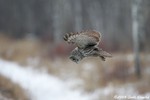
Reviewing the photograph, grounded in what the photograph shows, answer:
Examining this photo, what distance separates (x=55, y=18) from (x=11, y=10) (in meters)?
8.10

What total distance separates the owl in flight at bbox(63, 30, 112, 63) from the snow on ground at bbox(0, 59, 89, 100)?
606 cm

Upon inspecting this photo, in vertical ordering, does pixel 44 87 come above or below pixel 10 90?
above

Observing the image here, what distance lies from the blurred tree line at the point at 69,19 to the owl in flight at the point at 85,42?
1801 cm

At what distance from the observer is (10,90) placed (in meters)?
Result: 15.4

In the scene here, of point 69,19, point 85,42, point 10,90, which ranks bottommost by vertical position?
point 85,42

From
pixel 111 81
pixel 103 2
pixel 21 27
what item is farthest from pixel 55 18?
pixel 111 81

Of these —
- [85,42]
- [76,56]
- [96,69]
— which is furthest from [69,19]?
[85,42]

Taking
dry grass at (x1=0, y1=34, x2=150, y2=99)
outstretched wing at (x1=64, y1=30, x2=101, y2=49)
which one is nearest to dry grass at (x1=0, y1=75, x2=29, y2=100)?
dry grass at (x1=0, y1=34, x2=150, y2=99)

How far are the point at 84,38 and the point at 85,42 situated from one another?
0.12m

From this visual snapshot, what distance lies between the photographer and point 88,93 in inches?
742

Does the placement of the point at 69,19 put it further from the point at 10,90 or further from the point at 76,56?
the point at 76,56

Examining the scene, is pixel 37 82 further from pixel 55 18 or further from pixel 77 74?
pixel 55 18

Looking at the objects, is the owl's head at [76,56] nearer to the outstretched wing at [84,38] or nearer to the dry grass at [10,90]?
the outstretched wing at [84,38]

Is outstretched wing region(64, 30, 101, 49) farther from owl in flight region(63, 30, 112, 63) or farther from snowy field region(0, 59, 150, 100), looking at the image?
snowy field region(0, 59, 150, 100)
